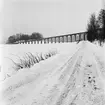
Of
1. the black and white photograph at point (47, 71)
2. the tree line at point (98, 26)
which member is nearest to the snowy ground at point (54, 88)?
the black and white photograph at point (47, 71)

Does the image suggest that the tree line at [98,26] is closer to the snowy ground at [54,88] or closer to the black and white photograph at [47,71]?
the black and white photograph at [47,71]

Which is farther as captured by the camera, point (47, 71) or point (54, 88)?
point (47, 71)

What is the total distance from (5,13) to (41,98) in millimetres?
1168

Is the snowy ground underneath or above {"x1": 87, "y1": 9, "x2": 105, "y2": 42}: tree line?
underneath

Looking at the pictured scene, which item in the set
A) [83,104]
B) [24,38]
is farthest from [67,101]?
[24,38]

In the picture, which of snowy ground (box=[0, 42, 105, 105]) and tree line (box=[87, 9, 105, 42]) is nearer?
snowy ground (box=[0, 42, 105, 105])

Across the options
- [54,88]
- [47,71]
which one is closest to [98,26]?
[47,71]

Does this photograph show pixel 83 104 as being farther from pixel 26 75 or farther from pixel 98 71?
pixel 26 75

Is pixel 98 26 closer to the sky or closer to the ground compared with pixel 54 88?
closer to the sky

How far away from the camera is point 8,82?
6.28 feet

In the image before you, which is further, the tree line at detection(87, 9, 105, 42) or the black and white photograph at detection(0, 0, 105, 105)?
the tree line at detection(87, 9, 105, 42)

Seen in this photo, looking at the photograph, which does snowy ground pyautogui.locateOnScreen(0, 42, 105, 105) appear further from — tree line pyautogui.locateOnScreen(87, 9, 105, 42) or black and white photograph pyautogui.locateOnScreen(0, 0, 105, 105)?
tree line pyautogui.locateOnScreen(87, 9, 105, 42)

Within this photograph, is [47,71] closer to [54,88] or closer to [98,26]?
[54,88]

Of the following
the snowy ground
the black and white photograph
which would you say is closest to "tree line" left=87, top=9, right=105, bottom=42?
the black and white photograph
